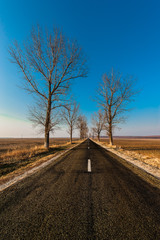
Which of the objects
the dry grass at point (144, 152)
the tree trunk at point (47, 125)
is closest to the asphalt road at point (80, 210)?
the dry grass at point (144, 152)

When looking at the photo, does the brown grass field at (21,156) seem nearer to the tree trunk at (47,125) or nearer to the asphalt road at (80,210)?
the tree trunk at (47,125)

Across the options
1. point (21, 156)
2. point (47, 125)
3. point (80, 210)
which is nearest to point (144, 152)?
point (47, 125)

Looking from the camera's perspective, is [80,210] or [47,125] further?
[47,125]

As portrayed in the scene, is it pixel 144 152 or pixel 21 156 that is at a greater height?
pixel 21 156

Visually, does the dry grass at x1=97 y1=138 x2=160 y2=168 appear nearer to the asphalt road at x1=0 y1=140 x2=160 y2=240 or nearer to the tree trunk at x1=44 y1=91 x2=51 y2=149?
the asphalt road at x1=0 y1=140 x2=160 y2=240

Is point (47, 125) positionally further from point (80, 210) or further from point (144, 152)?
point (144, 152)

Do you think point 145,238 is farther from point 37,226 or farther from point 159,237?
point 37,226

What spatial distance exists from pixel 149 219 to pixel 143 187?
1.48 m

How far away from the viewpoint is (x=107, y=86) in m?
18.4

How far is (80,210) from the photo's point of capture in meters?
2.16

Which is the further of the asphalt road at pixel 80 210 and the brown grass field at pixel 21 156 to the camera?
the brown grass field at pixel 21 156

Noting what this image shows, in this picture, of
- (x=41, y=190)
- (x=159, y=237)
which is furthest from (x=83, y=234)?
(x=41, y=190)

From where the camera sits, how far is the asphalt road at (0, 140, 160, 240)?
1625mm

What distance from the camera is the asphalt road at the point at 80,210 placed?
1.62 m
